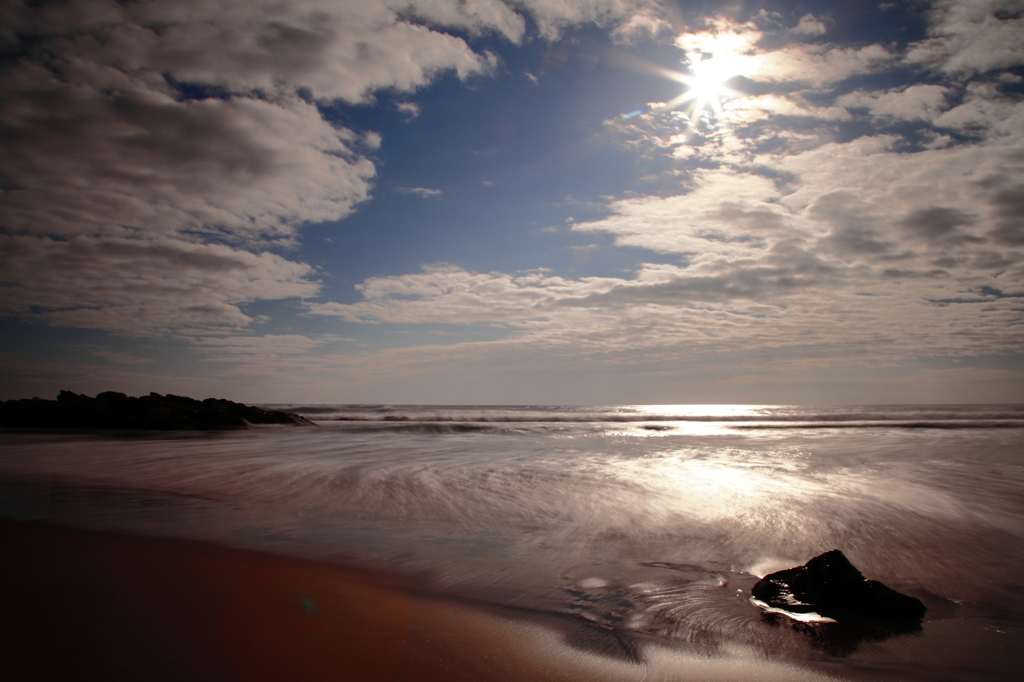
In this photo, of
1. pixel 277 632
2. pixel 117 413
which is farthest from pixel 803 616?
pixel 117 413

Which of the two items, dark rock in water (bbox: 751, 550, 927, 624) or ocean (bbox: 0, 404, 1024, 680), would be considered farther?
dark rock in water (bbox: 751, 550, 927, 624)

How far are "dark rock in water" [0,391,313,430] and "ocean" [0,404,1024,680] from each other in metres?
7.86

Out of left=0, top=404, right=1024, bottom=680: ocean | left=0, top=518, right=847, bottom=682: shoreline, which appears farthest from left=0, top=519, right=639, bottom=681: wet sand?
left=0, top=404, right=1024, bottom=680: ocean

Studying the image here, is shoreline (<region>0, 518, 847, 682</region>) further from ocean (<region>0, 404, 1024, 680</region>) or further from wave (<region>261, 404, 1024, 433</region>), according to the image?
wave (<region>261, 404, 1024, 433</region>)

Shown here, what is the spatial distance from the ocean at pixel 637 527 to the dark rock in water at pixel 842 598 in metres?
0.13

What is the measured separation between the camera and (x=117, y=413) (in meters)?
17.9

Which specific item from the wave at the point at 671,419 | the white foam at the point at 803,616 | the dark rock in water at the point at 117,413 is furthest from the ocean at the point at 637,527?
the wave at the point at 671,419

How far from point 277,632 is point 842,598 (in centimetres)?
336

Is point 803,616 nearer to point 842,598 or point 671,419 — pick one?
point 842,598

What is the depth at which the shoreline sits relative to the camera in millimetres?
2223

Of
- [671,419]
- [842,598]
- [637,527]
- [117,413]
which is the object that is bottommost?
[671,419]

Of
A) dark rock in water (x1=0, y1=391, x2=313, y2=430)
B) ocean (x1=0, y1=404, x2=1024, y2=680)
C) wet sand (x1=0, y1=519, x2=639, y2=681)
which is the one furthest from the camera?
dark rock in water (x1=0, y1=391, x2=313, y2=430)

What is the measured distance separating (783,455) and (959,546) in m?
6.60

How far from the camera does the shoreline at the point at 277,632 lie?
87.5 inches
